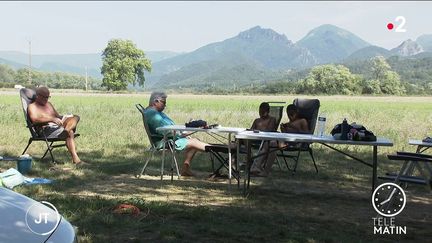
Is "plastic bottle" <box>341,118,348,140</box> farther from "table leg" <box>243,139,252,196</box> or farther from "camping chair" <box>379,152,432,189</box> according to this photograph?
"table leg" <box>243,139,252,196</box>

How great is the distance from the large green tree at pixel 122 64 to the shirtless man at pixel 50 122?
90937 mm

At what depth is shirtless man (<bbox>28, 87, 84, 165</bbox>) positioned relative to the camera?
24.0 ft

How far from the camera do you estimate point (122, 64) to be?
101438 millimetres

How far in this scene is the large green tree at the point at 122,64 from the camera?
9906cm

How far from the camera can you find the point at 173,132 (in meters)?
6.15

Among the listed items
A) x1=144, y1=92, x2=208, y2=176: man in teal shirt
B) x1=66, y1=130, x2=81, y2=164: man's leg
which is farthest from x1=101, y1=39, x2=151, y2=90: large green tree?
x1=144, y1=92, x2=208, y2=176: man in teal shirt

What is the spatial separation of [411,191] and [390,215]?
1450 millimetres

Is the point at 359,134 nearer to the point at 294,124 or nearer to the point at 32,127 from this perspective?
the point at 294,124

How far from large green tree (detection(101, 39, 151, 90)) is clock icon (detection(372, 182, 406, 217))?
94190 millimetres

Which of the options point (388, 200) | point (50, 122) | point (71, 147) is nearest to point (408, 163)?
point (388, 200)

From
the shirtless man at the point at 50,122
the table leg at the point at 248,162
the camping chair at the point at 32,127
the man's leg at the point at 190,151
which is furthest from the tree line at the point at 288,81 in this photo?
the table leg at the point at 248,162

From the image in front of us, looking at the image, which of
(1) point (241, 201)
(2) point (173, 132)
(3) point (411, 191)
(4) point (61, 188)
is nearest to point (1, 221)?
(1) point (241, 201)

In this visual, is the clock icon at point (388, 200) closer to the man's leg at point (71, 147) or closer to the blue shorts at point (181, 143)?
the blue shorts at point (181, 143)

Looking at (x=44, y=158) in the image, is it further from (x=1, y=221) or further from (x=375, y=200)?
(x=1, y=221)
